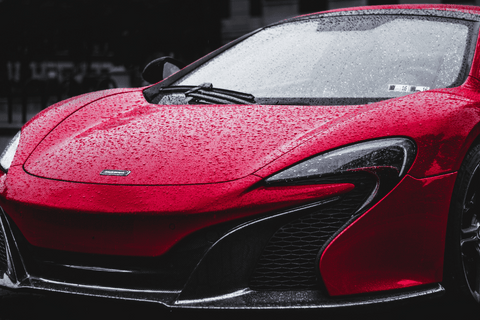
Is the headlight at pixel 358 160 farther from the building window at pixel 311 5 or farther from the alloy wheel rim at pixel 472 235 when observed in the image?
the building window at pixel 311 5

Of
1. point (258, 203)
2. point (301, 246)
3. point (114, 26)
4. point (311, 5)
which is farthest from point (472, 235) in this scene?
point (114, 26)

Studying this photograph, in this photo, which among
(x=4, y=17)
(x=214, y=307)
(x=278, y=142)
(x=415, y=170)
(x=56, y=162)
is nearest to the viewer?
(x=214, y=307)

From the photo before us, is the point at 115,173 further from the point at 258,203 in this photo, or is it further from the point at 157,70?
the point at 157,70

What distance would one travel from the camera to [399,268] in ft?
6.79

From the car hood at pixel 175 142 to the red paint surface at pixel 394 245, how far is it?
39 cm

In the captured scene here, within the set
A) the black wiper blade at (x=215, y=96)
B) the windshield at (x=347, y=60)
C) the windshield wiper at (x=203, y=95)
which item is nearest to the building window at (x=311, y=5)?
the windshield at (x=347, y=60)

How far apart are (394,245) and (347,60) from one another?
1.31m

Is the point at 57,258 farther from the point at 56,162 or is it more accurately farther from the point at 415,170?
the point at 415,170

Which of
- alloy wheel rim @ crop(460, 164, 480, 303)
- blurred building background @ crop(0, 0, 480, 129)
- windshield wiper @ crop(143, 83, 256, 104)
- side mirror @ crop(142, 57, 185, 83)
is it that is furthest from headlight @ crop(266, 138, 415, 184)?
blurred building background @ crop(0, 0, 480, 129)

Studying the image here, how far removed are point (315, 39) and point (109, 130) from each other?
136 cm

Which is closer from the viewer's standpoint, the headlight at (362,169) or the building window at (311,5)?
the headlight at (362,169)

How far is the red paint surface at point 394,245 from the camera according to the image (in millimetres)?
1993

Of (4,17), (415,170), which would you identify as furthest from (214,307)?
(4,17)

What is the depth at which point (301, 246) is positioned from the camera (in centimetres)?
202
